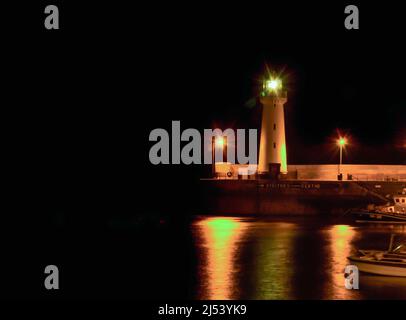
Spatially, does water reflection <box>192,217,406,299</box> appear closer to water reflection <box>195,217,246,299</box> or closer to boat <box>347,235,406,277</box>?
water reflection <box>195,217,246,299</box>

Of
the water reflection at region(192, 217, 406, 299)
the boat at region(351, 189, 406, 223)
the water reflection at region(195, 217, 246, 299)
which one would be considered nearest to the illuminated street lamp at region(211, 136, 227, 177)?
the water reflection at region(195, 217, 246, 299)

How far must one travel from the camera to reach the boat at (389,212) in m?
52.2

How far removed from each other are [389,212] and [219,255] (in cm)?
1850

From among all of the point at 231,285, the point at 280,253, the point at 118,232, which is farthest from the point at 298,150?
the point at 231,285

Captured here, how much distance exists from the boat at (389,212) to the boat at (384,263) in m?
21.2

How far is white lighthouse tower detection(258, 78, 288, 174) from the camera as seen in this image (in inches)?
2486

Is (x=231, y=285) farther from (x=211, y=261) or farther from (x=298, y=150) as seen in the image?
(x=298, y=150)

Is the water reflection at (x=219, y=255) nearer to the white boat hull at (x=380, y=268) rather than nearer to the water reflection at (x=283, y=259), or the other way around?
the water reflection at (x=283, y=259)

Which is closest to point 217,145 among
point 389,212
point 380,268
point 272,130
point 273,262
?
point 272,130

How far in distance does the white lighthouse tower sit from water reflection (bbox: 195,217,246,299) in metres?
8.00

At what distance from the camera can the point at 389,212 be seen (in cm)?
5278

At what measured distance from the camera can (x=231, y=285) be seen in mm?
30672
